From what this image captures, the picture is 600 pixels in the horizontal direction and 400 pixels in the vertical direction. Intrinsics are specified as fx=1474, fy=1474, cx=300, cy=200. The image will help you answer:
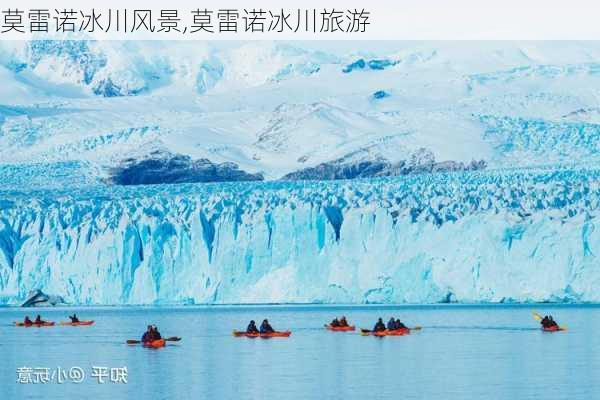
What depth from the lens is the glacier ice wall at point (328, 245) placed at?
136 ft

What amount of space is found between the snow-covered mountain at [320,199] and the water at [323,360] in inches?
56.6

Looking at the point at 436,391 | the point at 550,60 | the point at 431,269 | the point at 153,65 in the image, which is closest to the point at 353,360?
the point at 436,391

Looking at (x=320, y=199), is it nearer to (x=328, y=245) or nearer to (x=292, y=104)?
(x=328, y=245)

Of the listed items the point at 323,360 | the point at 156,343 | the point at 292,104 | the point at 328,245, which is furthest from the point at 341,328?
the point at 292,104

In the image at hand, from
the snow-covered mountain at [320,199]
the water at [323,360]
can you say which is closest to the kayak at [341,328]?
the water at [323,360]

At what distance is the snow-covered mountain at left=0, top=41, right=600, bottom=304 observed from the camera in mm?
41906

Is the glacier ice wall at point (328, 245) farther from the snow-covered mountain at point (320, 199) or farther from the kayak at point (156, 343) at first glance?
the kayak at point (156, 343)

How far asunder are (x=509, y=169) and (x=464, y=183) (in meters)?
3.51

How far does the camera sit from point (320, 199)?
44.5m

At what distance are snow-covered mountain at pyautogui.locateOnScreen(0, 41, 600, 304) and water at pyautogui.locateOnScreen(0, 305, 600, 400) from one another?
1.44 m

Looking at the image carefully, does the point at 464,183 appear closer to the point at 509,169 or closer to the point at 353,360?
the point at 509,169

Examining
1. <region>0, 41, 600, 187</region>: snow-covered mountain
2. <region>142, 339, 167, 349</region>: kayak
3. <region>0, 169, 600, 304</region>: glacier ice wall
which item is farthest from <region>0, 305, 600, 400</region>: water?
<region>0, 41, 600, 187</region>: snow-covered mountain

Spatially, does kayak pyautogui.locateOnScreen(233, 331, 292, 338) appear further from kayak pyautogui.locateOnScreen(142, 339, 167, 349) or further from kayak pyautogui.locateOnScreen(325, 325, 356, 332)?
kayak pyautogui.locateOnScreen(142, 339, 167, 349)

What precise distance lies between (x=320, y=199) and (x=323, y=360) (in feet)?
46.0
